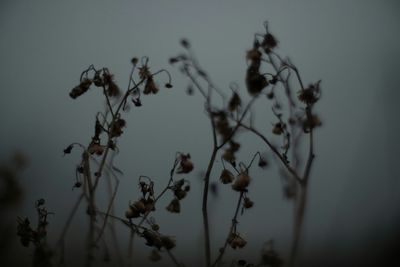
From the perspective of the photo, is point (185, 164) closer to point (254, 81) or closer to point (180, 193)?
point (180, 193)

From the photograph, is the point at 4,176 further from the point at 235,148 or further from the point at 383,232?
the point at 383,232

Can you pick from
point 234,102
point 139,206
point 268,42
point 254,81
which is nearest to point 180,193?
point 139,206

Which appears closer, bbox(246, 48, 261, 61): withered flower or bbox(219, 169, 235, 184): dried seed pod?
bbox(246, 48, 261, 61): withered flower

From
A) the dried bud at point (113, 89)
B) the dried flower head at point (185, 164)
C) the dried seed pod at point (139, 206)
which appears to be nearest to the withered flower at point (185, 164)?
the dried flower head at point (185, 164)

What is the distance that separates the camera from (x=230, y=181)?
162 cm

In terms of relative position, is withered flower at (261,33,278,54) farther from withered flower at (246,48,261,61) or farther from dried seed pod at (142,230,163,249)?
dried seed pod at (142,230,163,249)

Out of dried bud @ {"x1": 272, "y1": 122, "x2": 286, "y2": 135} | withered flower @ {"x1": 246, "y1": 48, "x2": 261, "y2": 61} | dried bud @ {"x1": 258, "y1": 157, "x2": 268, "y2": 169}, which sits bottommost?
dried bud @ {"x1": 258, "y1": 157, "x2": 268, "y2": 169}

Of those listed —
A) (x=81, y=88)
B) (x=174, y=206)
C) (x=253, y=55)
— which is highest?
(x=253, y=55)

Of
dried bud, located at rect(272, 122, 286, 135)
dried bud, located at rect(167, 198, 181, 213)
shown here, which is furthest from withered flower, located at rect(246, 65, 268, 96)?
dried bud, located at rect(167, 198, 181, 213)

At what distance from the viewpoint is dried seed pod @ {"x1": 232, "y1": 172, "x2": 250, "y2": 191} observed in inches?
58.3

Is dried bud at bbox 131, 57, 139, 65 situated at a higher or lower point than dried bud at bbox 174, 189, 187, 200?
higher

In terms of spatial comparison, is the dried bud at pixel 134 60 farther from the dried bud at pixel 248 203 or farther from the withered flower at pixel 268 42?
the dried bud at pixel 248 203

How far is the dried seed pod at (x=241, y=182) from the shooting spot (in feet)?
4.86

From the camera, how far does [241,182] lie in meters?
1.48
